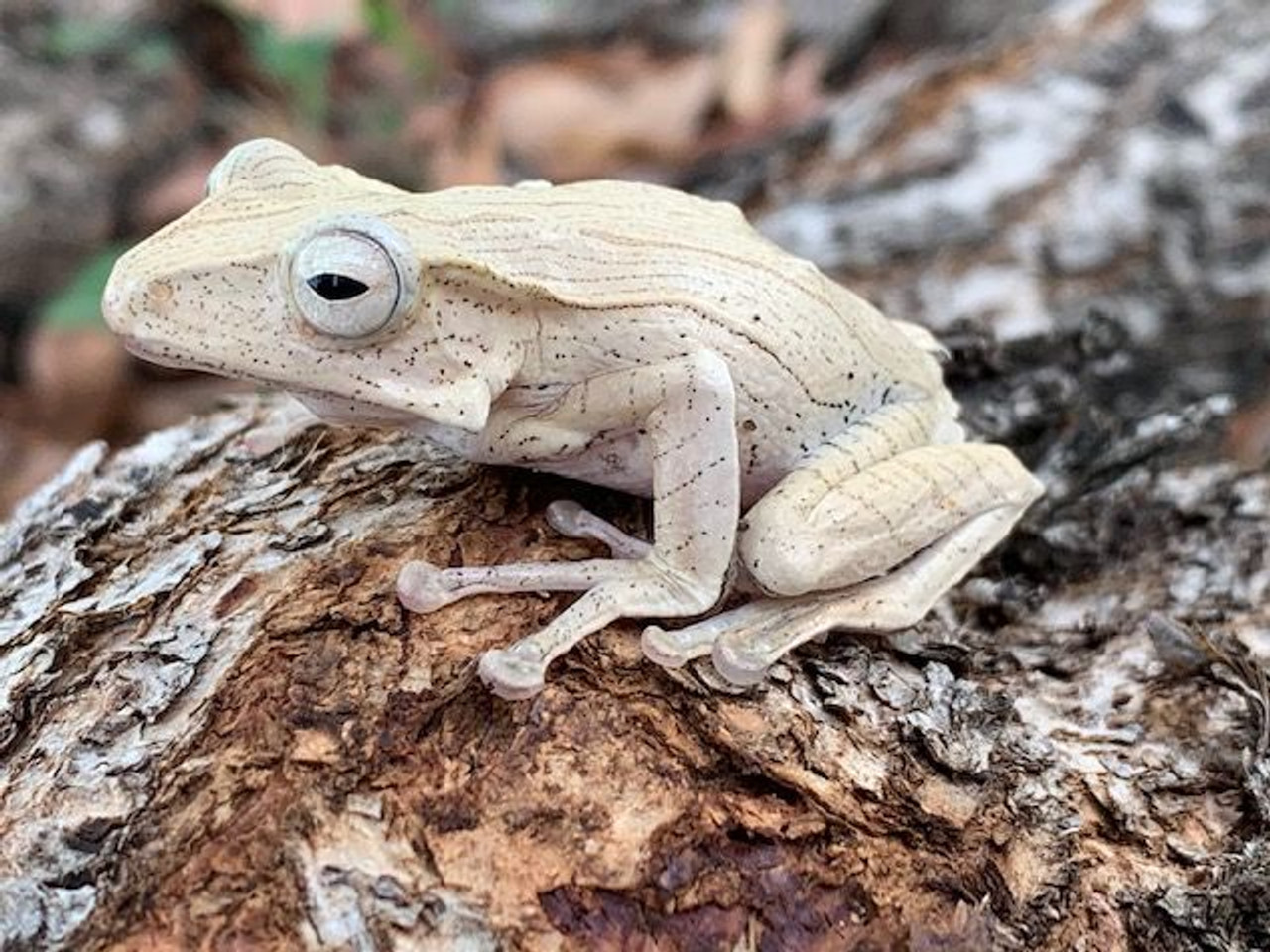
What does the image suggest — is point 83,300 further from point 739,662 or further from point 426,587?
point 739,662

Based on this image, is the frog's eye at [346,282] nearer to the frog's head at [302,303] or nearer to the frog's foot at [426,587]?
the frog's head at [302,303]

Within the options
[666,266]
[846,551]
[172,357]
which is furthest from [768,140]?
[172,357]

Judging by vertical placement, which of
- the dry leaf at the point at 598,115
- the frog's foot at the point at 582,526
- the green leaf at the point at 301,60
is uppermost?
the green leaf at the point at 301,60


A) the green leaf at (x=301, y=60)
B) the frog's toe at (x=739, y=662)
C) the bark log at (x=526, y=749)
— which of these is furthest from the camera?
the green leaf at (x=301, y=60)

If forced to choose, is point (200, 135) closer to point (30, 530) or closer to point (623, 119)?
point (623, 119)

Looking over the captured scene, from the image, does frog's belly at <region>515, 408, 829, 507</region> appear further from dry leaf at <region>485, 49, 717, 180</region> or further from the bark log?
dry leaf at <region>485, 49, 717, 180</region>

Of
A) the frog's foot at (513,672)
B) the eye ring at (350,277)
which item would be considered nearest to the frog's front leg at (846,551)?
the frog's foot at (513,672)
